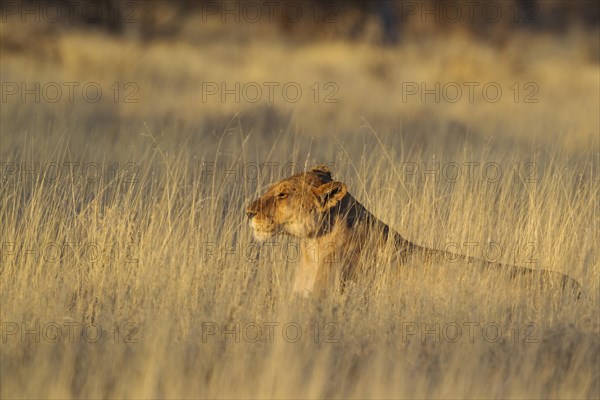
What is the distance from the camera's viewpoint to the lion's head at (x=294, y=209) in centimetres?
671

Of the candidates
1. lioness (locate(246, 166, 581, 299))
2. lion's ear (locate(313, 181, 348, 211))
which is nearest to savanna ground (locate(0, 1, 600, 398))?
lioness (locate(246, 166, 581, 299))

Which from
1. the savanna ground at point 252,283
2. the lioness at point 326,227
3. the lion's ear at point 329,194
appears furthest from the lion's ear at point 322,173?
the savanna ground at point 252,283

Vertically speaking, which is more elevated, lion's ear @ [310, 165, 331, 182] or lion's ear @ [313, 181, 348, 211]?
lion's ear @ [310, 165, 331, 182]

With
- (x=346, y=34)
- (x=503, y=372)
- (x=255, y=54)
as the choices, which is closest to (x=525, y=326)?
(x=503, y=372)

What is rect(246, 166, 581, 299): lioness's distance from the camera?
6652 mm

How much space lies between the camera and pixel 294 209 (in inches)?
265

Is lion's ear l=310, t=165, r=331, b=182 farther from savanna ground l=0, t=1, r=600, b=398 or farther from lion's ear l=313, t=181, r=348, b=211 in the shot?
savanna ground l=0, t=1, r=600, b=398

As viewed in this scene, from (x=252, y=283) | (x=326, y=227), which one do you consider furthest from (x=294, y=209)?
(x=252, y=283)

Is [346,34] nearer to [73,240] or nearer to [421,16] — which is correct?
[421,16]

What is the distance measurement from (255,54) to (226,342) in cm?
1975

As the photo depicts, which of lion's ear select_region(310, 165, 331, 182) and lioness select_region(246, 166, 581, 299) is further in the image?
lion's ear select_region(310, 165, 331, 182)

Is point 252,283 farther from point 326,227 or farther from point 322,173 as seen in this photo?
point 322,173

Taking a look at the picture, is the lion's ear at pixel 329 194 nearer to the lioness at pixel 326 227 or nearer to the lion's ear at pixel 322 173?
the lioness at pixel 326 227

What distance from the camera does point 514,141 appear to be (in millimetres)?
13227
